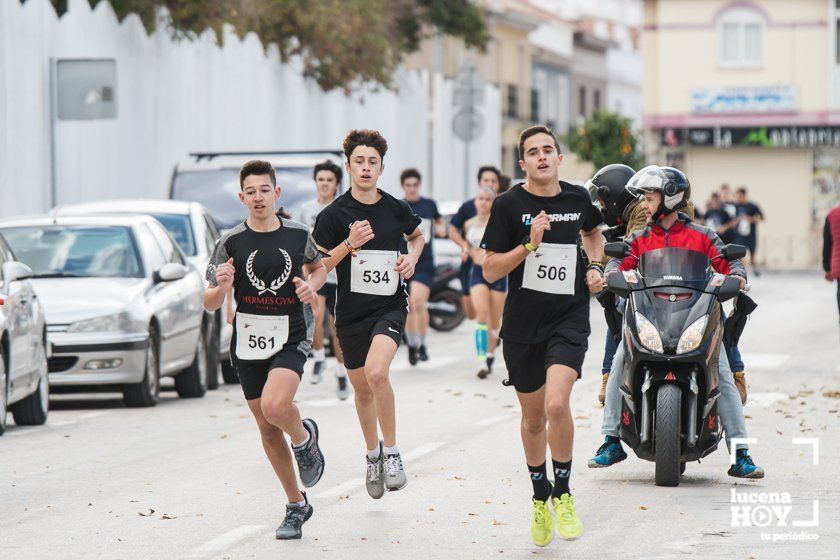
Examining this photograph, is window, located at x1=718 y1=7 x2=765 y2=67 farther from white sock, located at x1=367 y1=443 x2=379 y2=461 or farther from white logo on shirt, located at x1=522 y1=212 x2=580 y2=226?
white logo on shirt, located at x1=522 y1=212 x2=580 y2=226

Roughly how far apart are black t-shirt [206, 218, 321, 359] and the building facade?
45.0 meters

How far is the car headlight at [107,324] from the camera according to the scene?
51.2ft

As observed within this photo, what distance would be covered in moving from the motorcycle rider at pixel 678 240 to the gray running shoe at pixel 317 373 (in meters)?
7.28

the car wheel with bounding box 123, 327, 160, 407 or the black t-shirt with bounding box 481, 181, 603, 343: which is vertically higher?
the black t-shirt with bounding box 481, 181, 603, 343

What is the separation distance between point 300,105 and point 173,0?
23.6 ft

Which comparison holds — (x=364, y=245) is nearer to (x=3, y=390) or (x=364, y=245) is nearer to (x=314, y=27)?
(x=3, y=390)

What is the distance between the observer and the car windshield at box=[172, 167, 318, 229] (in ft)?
70.0

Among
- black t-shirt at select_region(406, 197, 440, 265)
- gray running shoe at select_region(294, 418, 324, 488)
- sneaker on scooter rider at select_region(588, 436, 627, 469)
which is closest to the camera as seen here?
gray running shoe at select_region(294, 418, 324, 488)

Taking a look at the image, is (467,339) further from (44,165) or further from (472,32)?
(472,32)

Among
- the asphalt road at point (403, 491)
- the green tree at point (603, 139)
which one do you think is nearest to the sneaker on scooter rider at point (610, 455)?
the asphalt road at point (403, 491)

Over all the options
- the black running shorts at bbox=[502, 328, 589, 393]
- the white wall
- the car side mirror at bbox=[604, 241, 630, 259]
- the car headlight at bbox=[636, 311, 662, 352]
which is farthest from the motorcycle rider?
the white wall

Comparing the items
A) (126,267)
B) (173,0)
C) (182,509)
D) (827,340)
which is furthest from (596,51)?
(182,509)

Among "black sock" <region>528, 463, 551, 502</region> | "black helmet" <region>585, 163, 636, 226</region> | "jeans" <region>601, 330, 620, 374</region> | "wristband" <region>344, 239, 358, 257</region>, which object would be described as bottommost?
"black sock" <region>528, 463, 551, 502</region>

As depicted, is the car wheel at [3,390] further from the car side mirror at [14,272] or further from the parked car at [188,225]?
the parked car at [188,225]
